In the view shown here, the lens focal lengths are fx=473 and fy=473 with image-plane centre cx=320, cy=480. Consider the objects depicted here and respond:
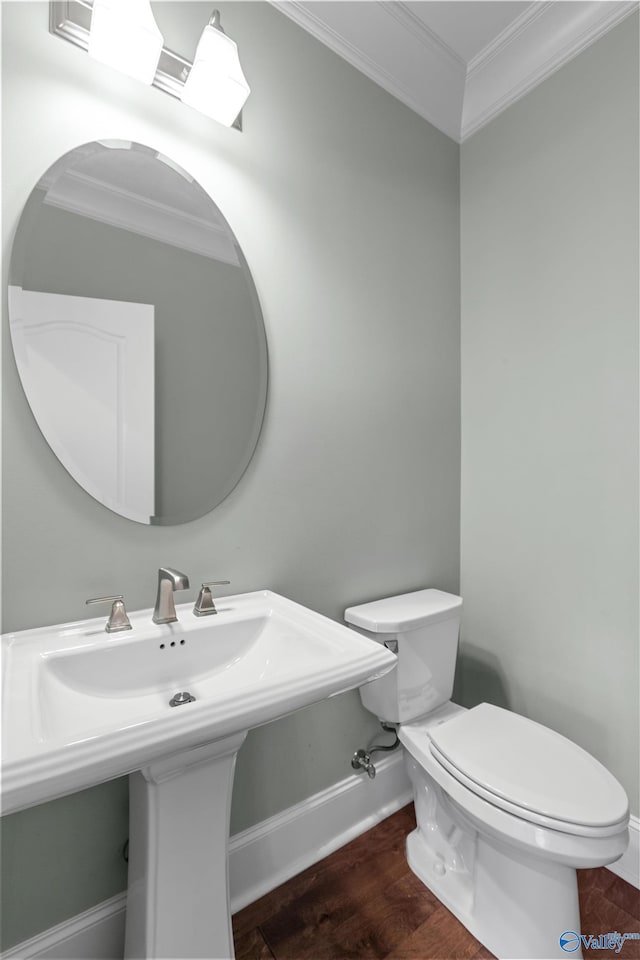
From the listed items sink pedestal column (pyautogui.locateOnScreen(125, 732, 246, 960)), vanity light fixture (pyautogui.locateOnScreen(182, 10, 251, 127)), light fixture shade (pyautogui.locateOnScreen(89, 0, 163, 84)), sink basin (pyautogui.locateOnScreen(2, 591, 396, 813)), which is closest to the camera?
sink basin (pyautogui.locateOnScreen(2, 591, 396, 813))

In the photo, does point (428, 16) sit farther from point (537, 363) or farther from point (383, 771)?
point (383, 771)

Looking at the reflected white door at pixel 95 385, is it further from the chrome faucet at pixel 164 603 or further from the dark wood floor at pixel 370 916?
the dark wood floor at pixel 370 916

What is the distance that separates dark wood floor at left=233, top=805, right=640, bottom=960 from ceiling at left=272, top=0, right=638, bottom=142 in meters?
2.51

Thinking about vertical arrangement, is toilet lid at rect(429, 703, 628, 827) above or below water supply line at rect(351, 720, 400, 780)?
above

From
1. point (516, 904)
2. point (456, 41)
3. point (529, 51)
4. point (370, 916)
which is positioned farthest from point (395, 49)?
point (370, 916)

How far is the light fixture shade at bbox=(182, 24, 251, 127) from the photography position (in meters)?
1.11

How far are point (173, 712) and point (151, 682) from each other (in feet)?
1.23

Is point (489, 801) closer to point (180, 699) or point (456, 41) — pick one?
point (180, 699)

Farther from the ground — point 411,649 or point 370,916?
point 411,649

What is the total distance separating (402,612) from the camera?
1449mm

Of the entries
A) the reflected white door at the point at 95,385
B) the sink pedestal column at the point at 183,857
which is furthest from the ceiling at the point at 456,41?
the sink pedestal column at the point at 183,857

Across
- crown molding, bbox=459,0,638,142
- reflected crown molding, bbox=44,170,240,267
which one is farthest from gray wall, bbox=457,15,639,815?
reflected crown molding, bbox=44,170,240,267

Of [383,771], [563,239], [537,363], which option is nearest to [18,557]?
[383,771]

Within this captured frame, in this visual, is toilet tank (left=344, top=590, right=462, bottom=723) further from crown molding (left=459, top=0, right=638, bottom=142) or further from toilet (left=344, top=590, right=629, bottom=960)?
crown molding (left=459, top=0, right=638, bottom=142)
